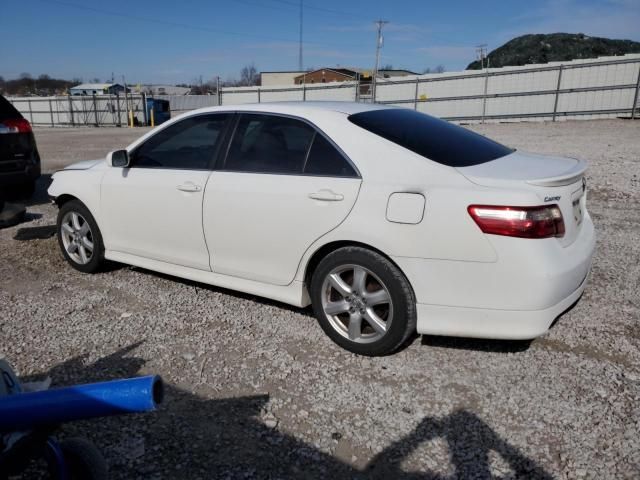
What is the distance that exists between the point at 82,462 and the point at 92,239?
316 cm

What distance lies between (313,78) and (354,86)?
55.5 meters

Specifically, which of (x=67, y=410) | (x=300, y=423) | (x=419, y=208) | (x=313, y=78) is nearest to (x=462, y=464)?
(x=300, y=423)

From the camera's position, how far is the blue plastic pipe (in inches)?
60.0

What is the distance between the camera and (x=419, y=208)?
10.1 feet

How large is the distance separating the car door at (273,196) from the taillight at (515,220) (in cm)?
79

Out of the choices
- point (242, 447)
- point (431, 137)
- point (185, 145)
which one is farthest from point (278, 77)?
point (242, 447)

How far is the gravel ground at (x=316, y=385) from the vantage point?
8.20ft

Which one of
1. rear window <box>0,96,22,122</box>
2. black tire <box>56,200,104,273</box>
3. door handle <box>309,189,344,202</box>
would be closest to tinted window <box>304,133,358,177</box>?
door handle <box>309,189,344,202</box>

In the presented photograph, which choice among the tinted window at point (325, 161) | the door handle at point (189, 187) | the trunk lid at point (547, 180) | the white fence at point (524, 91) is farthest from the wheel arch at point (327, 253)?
the white fence at point (524, 91)

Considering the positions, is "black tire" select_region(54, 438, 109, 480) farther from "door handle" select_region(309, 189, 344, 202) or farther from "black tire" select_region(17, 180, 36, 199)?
"black tire" select_region(17, 180, 36, 199)

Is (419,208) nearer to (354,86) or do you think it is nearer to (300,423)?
(300,423)

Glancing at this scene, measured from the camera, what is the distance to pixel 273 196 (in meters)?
3.62

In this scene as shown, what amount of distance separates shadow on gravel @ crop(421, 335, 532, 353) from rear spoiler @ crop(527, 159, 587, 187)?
3.67 ft

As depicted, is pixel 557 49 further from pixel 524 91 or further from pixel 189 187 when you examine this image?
pixel 189 187
